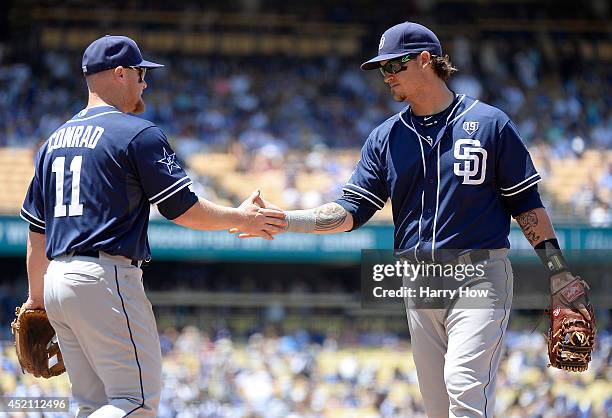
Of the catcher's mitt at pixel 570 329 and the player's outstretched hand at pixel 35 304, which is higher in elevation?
the player's outstretched hand at pixel 35 304

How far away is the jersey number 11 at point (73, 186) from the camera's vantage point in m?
4.28

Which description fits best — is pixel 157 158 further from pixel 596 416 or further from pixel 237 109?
pixel 237 109

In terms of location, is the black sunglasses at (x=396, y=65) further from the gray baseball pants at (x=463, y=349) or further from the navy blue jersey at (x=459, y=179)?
the gray baseball pants at (x=463, y=349)

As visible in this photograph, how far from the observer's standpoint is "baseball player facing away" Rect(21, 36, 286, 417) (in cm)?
423

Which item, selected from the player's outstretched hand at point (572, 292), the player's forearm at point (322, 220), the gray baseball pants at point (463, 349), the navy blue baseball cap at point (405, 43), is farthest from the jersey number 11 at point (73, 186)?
the player's outstretched hand at point (572, 292)

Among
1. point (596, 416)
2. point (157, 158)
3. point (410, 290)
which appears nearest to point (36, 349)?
point (157, 158)

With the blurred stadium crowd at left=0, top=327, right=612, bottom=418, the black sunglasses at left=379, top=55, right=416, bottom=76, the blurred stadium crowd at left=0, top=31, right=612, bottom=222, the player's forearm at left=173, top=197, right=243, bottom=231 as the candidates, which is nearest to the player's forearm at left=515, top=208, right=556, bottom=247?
the black sunglasses at left=379, top=55, right=416, bottom=76

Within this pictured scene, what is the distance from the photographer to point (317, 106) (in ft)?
57.8

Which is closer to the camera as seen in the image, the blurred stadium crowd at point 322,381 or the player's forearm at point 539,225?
the player's forearm at point 539,225

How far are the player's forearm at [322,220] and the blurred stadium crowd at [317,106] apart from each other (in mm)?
9760

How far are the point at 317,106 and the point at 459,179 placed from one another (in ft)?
43.2

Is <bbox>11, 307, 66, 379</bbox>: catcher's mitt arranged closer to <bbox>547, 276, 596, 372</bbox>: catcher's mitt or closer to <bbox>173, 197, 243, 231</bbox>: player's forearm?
<bbox>173, 197, 243, 231</bbox>: player's forearm

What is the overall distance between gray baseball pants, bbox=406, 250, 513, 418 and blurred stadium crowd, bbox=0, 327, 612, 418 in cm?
702

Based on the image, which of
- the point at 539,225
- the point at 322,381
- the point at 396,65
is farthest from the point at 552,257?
the point at 322,381
